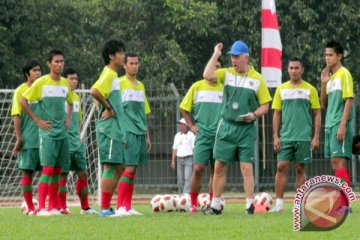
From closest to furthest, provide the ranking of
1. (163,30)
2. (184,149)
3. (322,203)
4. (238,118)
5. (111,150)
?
(322,203) → (111,150) → (238,118) → (184,149) → (163,30)

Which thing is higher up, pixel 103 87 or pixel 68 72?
pixel 68 72

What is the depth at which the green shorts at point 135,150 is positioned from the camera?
16688 mm

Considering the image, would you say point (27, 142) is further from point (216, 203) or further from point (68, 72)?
point (216, 203)

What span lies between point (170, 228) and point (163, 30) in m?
21.0

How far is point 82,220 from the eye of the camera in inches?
588

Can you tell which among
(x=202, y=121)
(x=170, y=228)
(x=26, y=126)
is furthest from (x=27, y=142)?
(x=170, y=228)

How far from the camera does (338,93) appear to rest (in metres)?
16.1

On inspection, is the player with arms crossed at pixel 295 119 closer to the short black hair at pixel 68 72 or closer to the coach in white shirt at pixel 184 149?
the short black hair at pixel 68 72

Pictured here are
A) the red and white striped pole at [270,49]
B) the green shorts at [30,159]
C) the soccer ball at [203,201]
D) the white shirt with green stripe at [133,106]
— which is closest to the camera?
the white shirt with green stripe at [133,106]

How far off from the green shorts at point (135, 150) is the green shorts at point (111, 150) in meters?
0.88

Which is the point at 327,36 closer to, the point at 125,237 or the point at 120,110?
the point at 120,110

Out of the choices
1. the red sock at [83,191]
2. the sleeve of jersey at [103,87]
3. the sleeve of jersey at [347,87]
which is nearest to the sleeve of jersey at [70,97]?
the sleeve of jersey at [103,87]

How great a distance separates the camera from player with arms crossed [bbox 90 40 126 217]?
51.2 ft

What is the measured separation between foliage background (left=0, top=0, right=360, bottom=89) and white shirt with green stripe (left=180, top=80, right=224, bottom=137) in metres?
13.9
